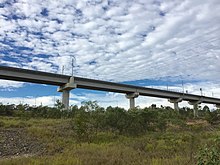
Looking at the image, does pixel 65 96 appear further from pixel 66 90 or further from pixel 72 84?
pixel 72 84

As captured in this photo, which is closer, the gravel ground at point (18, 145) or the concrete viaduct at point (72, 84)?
the gravel ground at point (18, 145)

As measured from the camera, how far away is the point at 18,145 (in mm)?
14039

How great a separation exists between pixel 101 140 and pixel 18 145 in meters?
5.25

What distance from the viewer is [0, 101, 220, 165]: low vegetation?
8.75 meters

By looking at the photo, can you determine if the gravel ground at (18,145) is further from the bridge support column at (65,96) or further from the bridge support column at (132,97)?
the bridge support column at (132,97)

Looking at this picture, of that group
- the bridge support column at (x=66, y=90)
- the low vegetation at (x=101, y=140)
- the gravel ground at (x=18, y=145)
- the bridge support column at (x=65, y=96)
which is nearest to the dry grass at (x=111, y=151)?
the low vegetation at (x=101, y=140)

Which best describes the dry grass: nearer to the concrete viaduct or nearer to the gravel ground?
the gravel ground

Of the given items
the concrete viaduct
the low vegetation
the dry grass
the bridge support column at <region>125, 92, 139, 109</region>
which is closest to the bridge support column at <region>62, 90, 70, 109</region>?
the concrete viaduct

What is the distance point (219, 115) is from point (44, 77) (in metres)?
28.0

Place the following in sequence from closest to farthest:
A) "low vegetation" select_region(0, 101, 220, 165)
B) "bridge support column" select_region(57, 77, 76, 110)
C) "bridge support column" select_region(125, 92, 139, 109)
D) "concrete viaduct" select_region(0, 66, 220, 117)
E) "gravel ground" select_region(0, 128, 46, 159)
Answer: "low vegetation" select_region(0, 101, 220, 165) → "gravel ground" select_region(0, 128, 46, 159) → "concrete viaduct" select_region(0, 66, 220, 117) → "bridge support column" select_region(57, 77, 76, 110) → "bridge support column" select_region(125, 92, 139, 109)

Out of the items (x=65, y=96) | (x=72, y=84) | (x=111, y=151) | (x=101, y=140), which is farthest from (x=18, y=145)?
(x=65, y=96)

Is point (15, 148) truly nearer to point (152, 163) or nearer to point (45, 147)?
point (45, 147)

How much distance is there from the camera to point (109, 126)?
20594 millimetres

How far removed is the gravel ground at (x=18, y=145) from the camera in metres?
12.2
